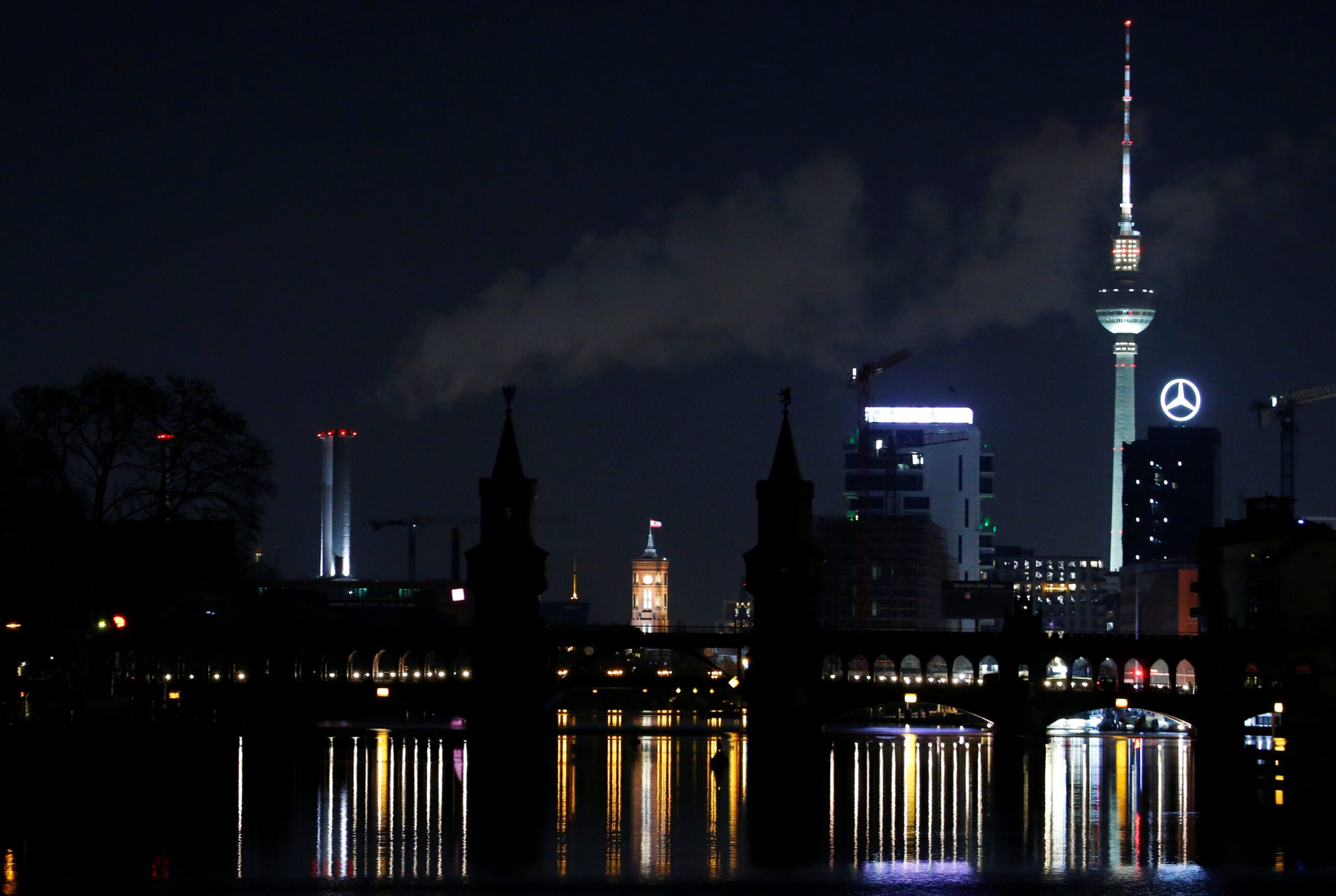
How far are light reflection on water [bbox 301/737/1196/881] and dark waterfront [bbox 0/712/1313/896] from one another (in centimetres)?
21

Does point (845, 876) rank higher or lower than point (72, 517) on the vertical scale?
lower

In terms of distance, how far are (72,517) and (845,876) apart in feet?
168

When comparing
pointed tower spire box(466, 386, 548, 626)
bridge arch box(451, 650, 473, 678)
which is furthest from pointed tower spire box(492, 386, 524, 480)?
bridge arch box(451, 650, 473, 678)

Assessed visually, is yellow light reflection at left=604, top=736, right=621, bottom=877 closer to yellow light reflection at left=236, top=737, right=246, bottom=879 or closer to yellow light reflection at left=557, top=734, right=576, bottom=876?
yellow light reflection at left=557, top=734, right=576, bottom=876

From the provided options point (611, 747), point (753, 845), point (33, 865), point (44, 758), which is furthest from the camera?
point (611, 747)

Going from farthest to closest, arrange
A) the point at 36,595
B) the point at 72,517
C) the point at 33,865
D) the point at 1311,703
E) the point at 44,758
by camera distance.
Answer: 1. the point at 1311,703
2. the point at 72,517
3. the point at 36,595
4. the point at 44,758
5. the point at 33,865

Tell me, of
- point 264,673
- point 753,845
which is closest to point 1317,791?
point 753,845

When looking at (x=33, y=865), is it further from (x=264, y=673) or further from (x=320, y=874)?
(x=264, y=673)

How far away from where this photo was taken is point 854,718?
182875mm

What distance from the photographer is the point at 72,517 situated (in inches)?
3752

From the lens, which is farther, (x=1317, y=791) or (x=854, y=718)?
(x=854, y=718)

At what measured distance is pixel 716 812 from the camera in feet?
260

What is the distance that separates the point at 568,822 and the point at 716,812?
7.71m

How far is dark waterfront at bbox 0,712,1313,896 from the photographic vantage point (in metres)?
56.6
